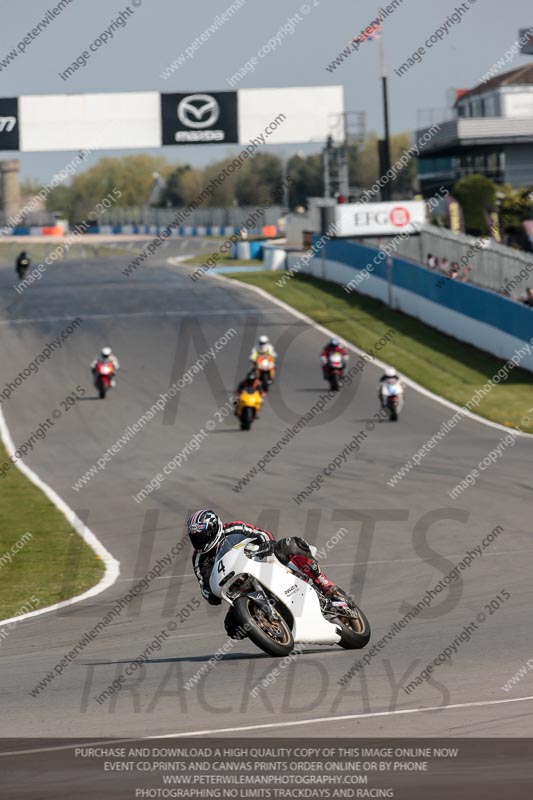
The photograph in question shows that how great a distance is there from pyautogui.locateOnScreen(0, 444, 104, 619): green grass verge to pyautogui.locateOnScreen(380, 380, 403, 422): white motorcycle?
902 centimetres

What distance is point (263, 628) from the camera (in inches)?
367

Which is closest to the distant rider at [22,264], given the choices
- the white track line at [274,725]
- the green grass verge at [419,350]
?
the green grass verge at [419,350]

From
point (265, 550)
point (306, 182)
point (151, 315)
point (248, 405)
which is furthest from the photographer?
point (306, 182)

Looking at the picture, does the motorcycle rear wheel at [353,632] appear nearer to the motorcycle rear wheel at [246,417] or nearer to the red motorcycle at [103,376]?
the motorcycle rear wheel at [246,417]

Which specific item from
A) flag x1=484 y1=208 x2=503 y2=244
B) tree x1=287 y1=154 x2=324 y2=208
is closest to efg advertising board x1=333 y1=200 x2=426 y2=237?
flag x1=484 y1=208 x2=503 y2=244

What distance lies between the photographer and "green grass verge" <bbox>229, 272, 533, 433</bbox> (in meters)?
29.9

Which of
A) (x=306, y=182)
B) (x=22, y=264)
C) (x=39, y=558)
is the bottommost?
(x=39, y=558)

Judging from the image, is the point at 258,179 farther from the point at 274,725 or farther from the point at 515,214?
the point at 274,725

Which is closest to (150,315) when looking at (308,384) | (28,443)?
(308,384)

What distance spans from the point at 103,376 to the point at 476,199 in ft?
107

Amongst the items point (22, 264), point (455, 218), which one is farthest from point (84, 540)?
point (455, 218)

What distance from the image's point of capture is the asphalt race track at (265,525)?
8.12m

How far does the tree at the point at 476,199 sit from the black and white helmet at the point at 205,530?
51956mm
